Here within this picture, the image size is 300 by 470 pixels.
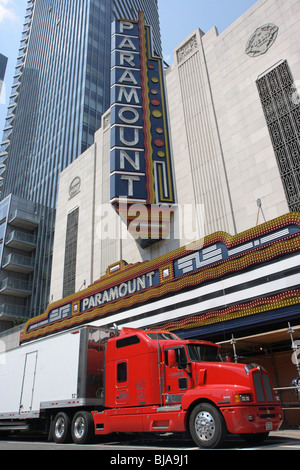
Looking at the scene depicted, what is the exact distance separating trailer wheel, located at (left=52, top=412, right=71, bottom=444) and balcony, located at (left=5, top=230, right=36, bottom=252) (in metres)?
41.4

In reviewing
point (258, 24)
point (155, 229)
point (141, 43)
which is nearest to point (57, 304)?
point (155, 229)

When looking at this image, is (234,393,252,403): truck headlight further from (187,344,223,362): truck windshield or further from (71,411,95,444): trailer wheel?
(71,411,95,444): trailer wheel

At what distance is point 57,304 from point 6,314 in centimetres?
2427

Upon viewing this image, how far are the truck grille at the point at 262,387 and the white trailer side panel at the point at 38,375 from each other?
5.93 meters

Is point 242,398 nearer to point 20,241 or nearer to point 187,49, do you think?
point 187,49

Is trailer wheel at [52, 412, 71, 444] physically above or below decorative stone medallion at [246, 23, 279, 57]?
below

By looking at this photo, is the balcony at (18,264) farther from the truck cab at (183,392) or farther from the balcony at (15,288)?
the truck cab at (183,392)

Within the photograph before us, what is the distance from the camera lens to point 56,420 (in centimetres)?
1177

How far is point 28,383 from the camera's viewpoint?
13312 millimetres

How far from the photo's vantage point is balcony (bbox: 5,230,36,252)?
163 ft

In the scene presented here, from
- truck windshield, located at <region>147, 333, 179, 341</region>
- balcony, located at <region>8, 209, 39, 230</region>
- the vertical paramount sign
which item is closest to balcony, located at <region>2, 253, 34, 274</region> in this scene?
balcony, located at <region>8, 209, 39, 230</region>

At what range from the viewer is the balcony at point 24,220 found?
51.0 m

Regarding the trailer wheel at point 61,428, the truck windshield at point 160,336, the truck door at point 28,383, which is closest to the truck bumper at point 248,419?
the truck windshield at point 160,336

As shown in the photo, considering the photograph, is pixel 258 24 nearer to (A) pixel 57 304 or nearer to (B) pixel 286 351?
(B) pixel 286 351
